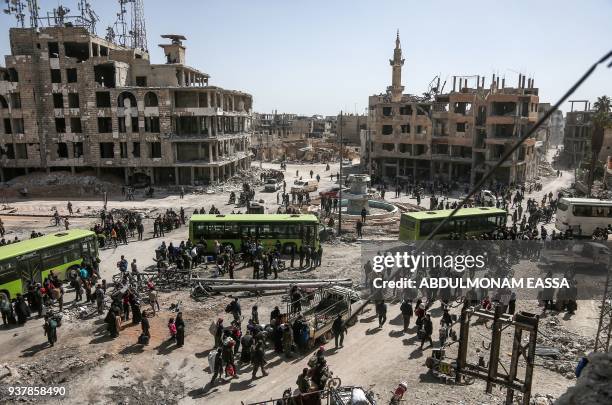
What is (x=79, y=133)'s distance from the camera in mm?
54719

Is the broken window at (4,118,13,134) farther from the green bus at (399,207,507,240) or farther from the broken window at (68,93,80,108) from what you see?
the green bus at (399,207,507,240)

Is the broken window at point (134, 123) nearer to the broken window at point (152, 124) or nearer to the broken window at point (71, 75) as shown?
the broken window at point (152, 124)

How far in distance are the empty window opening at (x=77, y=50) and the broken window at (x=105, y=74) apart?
10.0ft

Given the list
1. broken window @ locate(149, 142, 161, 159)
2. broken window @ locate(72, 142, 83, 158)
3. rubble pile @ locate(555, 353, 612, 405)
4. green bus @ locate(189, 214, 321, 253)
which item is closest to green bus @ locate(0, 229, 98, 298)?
green bus @ locate(189, 214, 321, 253)

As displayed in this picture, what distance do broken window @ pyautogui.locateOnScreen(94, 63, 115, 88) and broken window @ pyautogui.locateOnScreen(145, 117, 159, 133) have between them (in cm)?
721

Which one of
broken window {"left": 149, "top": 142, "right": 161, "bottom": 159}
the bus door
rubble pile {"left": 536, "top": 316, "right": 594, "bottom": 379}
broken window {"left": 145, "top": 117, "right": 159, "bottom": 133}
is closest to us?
rubble pile {"left": 536, "top": 316, "right": 594, "bottom": 379}

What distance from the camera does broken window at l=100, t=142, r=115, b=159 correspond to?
182ft

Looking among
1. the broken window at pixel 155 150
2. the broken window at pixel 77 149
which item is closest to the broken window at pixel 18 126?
the broken window at pixel 77 149

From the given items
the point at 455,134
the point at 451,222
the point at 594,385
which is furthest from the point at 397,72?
the point at 594,385

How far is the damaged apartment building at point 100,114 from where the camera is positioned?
52.7 m

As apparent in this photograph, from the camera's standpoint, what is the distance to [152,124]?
177 feet

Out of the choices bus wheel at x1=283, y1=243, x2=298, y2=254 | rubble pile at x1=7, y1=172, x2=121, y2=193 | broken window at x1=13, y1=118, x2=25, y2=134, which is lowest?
bus wheel at x1=283, y1=243, x2=298, y2=254

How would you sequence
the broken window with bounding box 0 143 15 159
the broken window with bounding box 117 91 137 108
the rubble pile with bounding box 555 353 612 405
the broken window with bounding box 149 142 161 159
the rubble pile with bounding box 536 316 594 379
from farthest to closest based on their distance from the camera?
the broken window with bounding box 0 143 15 159
the broken window with bounding box 149 142 161 159
the broken window with bounding box 117 91 137 108
the rubble pile with bounding box 536 316 594 379
the rubble pile with bounding box 555 353 612 405

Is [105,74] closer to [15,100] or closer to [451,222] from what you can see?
[15,100]
